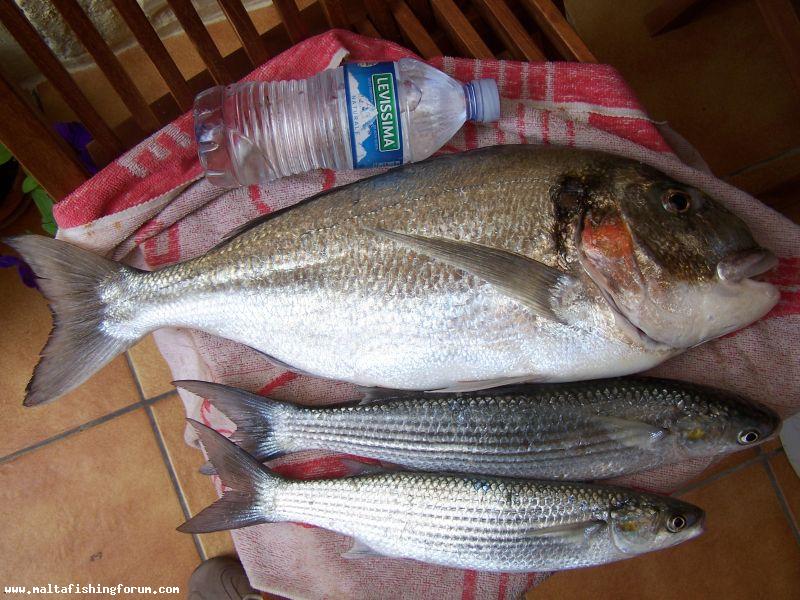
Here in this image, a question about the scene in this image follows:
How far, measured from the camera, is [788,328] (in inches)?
45.1

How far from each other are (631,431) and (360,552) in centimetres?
60

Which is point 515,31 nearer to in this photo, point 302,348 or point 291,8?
point 291,8

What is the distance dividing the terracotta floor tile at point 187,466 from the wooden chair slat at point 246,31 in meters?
0.98

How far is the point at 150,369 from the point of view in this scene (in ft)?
5.46

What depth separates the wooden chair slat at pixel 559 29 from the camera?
1.19 meters

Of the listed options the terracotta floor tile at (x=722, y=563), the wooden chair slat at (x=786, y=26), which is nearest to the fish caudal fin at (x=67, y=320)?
the terracotta floor tile at (x=722, y=563)

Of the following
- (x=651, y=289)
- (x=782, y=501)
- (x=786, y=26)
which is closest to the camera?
(x=651, y=289)

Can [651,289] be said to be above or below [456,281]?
below

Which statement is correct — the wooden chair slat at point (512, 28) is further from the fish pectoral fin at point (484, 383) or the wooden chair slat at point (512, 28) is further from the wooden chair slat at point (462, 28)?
the fish pectoral fin at point (484, 383)

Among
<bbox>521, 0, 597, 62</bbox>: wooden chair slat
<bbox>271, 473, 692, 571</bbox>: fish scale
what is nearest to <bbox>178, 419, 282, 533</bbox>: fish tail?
<bbox>271, 473, 692, 571</bbox>: fish scale

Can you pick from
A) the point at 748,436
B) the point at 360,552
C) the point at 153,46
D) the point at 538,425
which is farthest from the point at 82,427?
the point at 748,436

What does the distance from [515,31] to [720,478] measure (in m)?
1.39

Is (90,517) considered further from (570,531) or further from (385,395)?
(570,531)

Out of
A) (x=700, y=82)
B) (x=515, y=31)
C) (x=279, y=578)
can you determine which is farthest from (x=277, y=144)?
(x=700, y=82)
